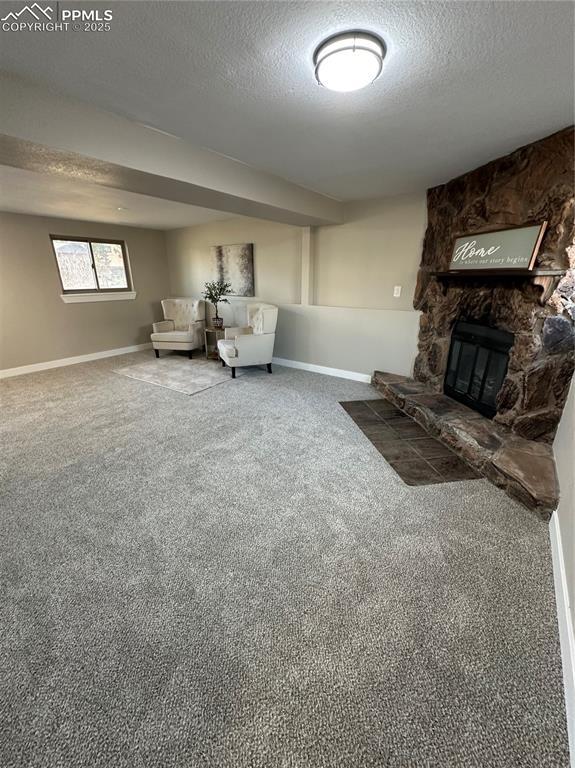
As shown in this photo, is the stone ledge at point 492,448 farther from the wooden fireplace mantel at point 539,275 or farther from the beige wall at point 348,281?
the wooden fireplace mantel at point 539,275

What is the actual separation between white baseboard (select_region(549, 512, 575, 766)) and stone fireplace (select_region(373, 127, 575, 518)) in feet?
1.05

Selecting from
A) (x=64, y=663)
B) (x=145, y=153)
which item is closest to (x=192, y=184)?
(x=145, y=153)

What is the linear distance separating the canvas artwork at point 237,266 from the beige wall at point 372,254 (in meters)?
1.17

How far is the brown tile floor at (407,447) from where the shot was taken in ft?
7.31

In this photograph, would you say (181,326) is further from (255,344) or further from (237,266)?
(255,344)

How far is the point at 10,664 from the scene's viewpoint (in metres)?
1.12

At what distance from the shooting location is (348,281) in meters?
4.19

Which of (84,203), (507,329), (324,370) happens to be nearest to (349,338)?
(324,370)

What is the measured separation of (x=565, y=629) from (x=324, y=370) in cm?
352

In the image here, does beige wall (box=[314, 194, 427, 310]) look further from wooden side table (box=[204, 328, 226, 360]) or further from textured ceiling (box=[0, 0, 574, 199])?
wooden side table (box=[204, 328, 226, 360])

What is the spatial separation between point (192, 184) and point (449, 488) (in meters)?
2.89

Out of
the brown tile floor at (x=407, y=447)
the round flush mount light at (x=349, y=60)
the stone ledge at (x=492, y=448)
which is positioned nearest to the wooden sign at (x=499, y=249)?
the stone ledge at (x=492, y=448)

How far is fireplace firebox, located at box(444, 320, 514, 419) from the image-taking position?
102 inches

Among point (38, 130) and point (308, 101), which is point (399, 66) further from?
point (38, 130)
